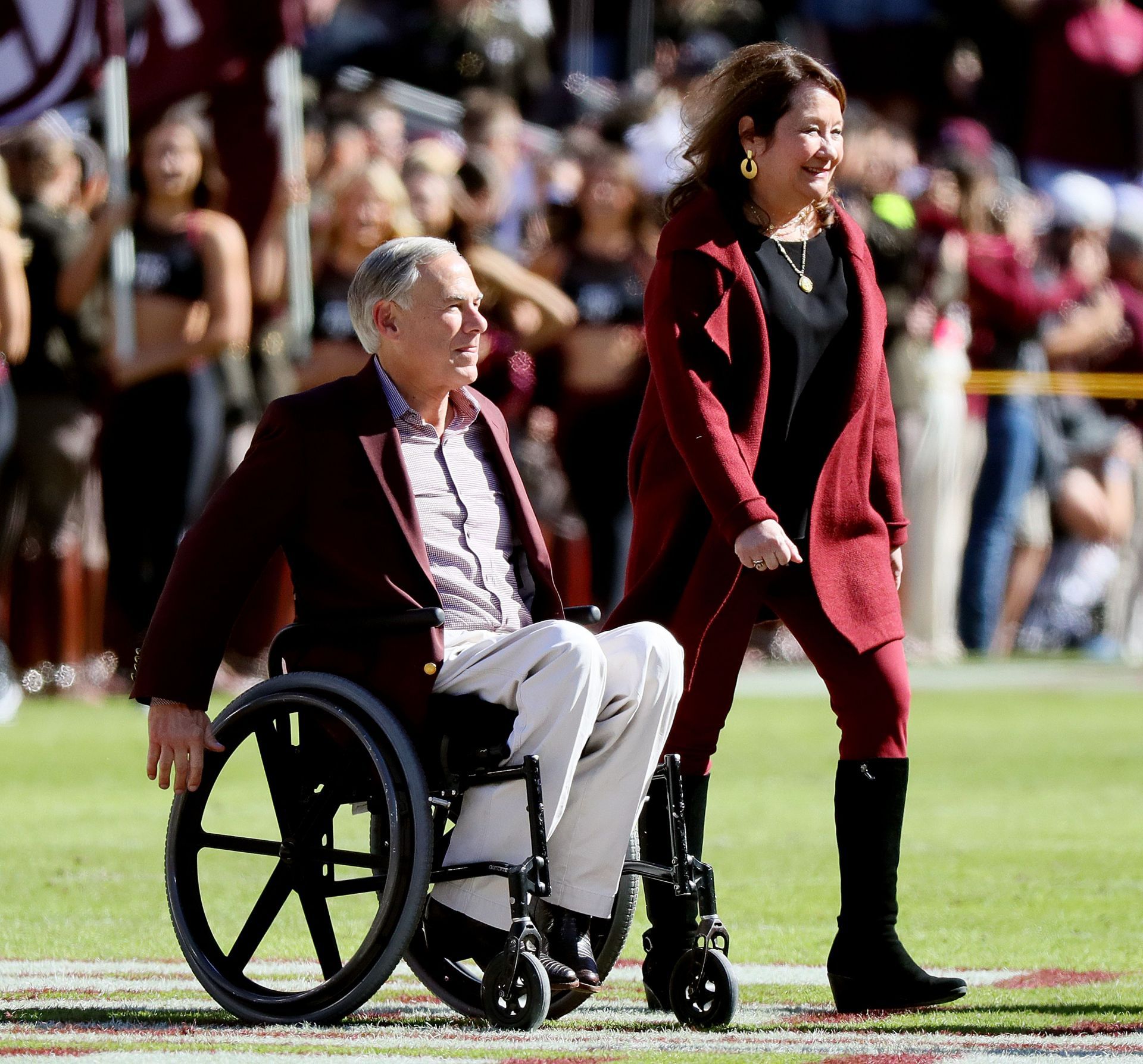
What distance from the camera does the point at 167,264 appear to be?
38.3 feet

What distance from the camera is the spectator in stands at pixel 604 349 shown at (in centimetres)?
1259

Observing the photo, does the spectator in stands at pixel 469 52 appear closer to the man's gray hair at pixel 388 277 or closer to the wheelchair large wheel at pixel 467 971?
the man's gray hair at pixel 388 277

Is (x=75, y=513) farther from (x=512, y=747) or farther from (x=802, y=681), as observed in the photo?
(x=512, y=747)

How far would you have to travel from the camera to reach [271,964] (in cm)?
567

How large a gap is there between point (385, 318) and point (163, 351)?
6.54 meters

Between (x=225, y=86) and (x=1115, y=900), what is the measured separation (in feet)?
23.2

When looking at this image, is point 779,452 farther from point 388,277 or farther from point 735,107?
point 388,277

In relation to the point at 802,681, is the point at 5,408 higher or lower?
higher

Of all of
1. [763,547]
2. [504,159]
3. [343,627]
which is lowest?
[343,627]

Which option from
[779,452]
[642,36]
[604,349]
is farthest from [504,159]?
[779,452]

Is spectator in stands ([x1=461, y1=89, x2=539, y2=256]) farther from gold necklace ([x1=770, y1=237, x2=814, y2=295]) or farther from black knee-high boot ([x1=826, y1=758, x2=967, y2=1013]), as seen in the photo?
black knee-high boot ([x1=826, y1=758, x2=967, y2=1013])

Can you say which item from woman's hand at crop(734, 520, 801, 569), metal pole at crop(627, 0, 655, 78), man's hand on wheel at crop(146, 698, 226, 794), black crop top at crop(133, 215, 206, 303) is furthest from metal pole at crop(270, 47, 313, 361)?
man's hand on wheel at crop(146, 698, 226, 794)

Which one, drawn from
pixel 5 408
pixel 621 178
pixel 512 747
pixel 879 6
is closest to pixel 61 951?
pixel 512 747

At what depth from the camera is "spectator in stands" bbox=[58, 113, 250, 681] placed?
37.9ft
